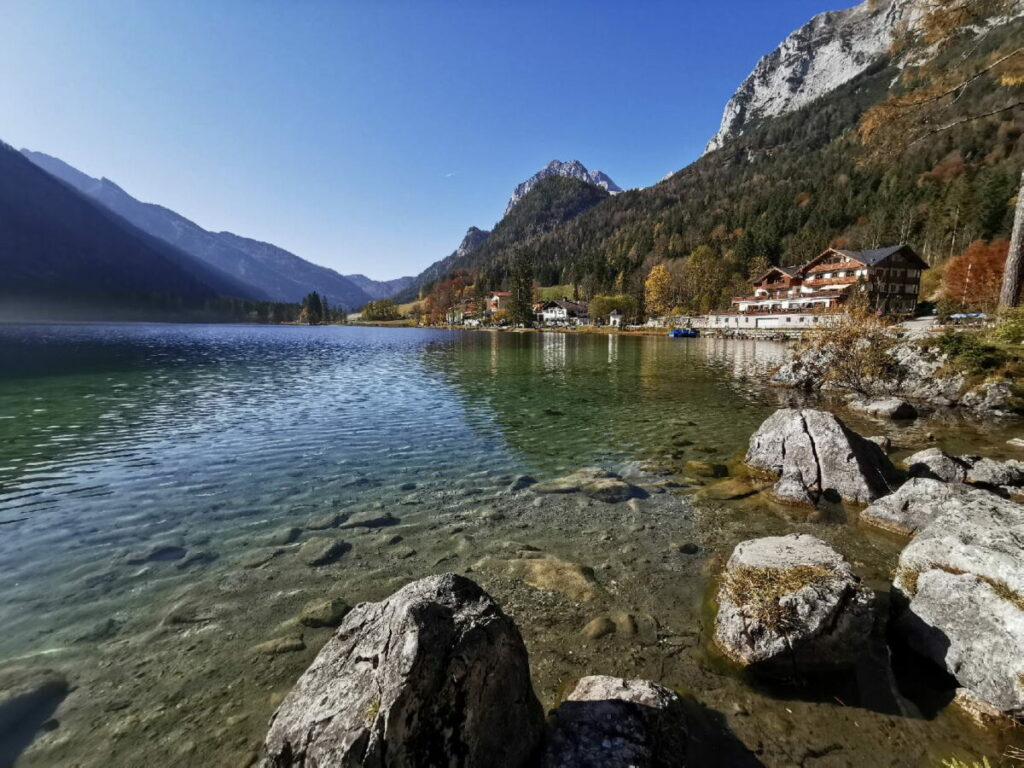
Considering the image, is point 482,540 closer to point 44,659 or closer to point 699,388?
point 44,659

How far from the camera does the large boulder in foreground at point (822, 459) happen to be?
12141mm

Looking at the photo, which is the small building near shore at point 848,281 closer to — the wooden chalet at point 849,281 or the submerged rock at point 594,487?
the wooden chalet at point 849,281

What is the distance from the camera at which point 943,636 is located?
6.02m

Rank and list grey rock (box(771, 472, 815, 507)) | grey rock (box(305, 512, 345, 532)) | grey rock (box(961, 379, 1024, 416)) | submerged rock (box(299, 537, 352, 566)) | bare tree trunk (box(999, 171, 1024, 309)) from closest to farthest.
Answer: submerged rock (box(299, 537, 352, 566)) < grey rock (box(305, 512, 345, 532)) < grey rock (box(771, 472, 815, 507)) < bare tree trunk (box(999, 171, 1024, 309)) < grey rock (box(961, 379, 1024, 416))

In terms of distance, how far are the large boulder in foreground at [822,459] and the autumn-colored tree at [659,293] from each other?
453 feet

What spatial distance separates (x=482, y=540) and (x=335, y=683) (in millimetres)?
6178

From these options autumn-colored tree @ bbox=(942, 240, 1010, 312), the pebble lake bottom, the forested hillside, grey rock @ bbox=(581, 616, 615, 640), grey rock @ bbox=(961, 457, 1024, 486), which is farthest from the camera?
the forested hillside

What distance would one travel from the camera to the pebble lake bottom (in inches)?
214

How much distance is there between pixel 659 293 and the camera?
144m

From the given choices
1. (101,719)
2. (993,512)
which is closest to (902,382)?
(993,512)

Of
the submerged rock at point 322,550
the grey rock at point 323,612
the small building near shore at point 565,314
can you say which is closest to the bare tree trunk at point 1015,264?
the submerged rock at point 322,550

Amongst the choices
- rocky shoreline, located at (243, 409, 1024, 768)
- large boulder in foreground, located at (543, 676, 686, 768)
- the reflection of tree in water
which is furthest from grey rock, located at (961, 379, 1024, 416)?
large boulder in foreground, located at (543, 676, 686, 768)

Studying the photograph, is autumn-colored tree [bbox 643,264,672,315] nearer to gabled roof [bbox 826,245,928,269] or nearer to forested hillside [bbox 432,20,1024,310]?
forested hillside [bbox 432,20,1024,310]

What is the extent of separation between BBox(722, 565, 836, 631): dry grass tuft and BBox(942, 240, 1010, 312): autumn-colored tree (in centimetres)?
8231
